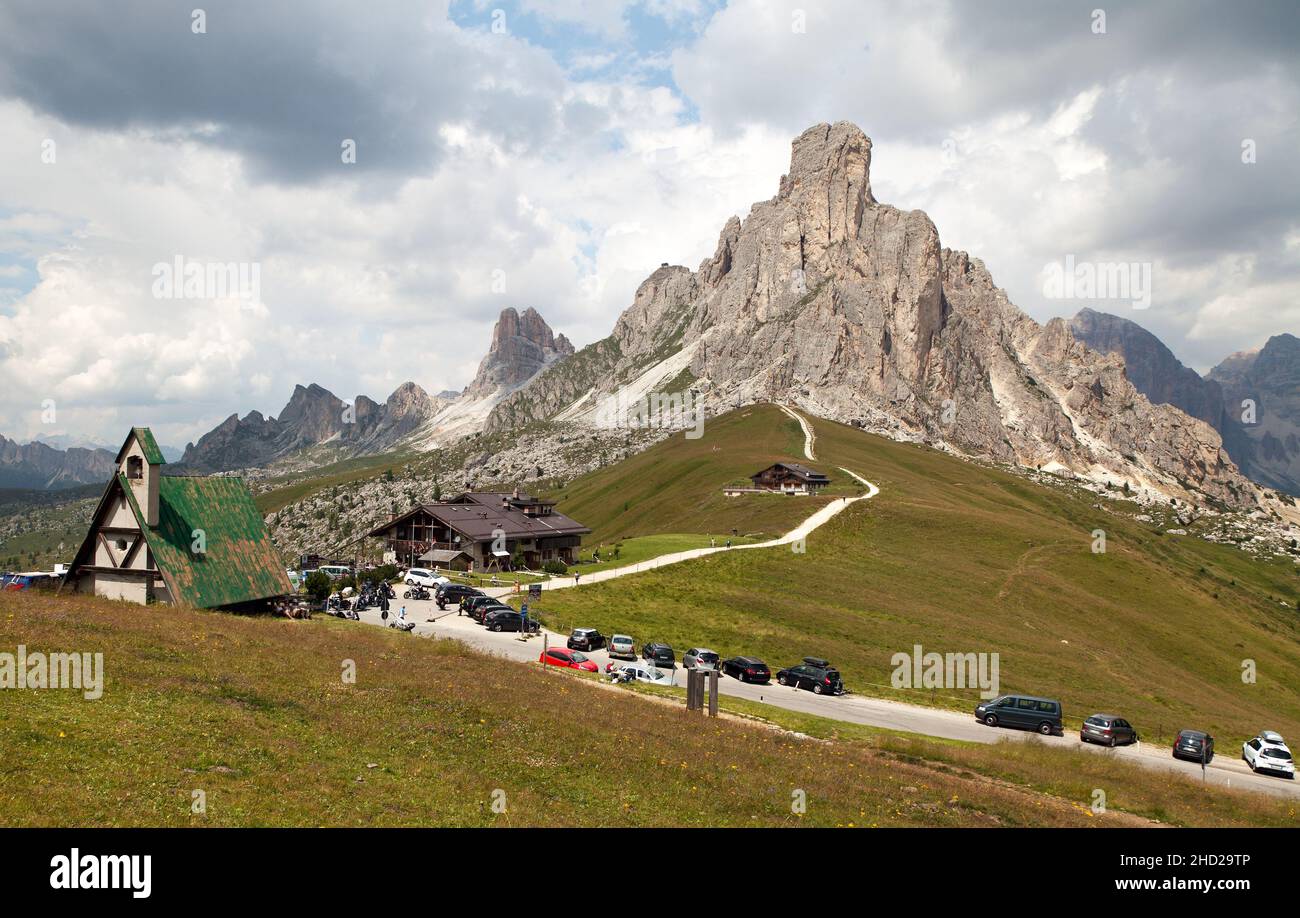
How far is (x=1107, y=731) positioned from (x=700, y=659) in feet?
78.3

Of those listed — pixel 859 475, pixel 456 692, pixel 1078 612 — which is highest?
pixel 859 475

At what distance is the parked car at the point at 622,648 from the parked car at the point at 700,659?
3520 millimetres

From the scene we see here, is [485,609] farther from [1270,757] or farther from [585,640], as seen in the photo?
[1270,757]

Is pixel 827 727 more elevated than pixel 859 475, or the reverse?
pixel 859 475

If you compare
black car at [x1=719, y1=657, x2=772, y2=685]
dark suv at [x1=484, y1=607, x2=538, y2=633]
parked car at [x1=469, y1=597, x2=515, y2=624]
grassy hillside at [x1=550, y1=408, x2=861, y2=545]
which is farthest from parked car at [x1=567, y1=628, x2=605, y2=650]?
grassy hillside at [x1=550, y1=408, x2=861, y2=545]

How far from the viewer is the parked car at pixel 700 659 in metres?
48.9

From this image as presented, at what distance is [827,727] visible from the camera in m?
34.6

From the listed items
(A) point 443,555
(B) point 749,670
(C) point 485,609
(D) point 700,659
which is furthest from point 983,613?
(A) point 443,555

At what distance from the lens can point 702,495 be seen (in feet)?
417
